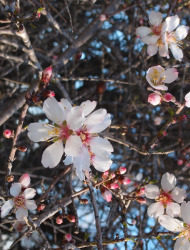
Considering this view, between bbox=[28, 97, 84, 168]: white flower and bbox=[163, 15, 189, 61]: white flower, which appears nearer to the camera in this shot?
bbox=[28, 97, 84, 168]: white flower

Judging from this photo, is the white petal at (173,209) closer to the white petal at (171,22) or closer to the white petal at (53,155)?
Result: the white petal at (53,155)

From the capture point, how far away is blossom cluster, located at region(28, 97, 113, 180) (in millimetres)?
1273

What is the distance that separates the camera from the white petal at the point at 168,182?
1850 millimetres

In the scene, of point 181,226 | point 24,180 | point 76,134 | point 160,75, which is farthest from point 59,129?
point 181,226

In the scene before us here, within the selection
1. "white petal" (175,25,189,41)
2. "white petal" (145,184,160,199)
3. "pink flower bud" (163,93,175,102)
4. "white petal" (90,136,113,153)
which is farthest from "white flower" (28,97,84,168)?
"white petal" (175,25,189,41)

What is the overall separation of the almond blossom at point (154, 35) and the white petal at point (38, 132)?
919mm

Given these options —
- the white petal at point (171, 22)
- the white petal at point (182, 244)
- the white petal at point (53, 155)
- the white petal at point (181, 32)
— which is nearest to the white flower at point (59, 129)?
the white petal at point (53, 155)

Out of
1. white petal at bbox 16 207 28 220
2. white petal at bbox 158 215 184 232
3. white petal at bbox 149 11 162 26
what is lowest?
white petal at bbox 158 215 184 232

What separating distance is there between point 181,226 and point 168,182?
0.91 feet

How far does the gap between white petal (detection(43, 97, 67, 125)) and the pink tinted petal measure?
0.40 feet

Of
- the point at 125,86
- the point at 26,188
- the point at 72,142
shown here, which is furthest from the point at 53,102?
the point at 125,86

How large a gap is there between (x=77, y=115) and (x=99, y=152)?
0.23m

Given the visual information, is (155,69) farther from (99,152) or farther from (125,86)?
(125,86)

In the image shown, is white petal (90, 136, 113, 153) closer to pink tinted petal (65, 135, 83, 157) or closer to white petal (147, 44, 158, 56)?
pink tinted petal (65, 135, 83, 157)
